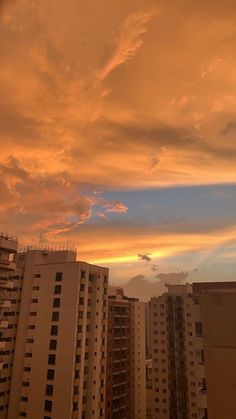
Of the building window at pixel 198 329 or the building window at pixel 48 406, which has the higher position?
the building window at pixel 198 329

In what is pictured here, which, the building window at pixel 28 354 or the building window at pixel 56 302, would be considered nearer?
the building window at pixel 28 354

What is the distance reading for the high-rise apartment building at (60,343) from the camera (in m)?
37.4

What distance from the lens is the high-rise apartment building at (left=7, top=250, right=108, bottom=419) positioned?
37406 mm

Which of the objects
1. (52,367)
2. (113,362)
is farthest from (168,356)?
(52,367)

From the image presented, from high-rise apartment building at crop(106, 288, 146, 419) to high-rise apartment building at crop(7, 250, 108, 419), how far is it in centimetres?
790

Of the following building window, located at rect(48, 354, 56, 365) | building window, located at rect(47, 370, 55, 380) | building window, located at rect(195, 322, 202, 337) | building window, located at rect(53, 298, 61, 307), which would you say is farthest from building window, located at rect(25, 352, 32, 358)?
building window, located at rect(195, 322, 202, 337)

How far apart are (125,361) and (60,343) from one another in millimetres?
18638

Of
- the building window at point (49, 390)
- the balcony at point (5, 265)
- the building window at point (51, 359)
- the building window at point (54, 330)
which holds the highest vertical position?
the balcony at point (5, 265)

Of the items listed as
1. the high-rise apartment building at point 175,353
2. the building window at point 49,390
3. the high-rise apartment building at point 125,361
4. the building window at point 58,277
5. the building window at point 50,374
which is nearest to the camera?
the building window at point 49,390

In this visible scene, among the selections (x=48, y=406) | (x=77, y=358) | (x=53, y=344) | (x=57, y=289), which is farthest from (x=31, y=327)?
(x=48, y=406)

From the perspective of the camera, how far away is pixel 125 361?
53.1 meters

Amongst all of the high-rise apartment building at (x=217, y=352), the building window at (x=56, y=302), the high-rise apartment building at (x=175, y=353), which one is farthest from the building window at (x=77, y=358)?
the high-rise apartment building at (x=217, y=352)

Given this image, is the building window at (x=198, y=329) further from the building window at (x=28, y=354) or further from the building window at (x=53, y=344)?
the building window at (x=28, y=354)

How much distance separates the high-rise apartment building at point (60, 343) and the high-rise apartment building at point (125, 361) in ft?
25.9
